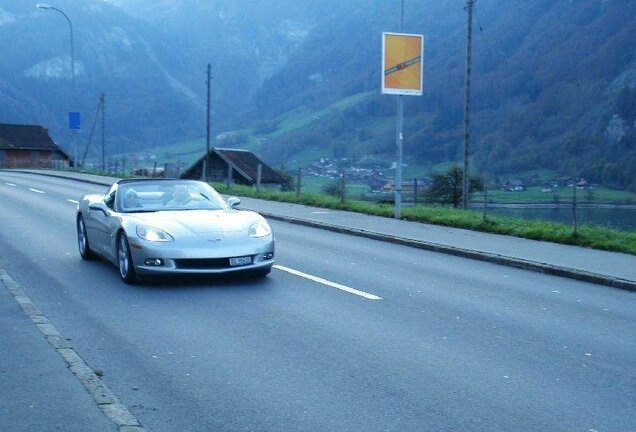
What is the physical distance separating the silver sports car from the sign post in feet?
30.9

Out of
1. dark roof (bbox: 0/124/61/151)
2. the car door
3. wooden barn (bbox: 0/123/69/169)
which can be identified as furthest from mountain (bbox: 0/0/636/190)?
dark roof (bbox: 0/124/61/151)

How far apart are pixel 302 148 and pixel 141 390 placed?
10618cm

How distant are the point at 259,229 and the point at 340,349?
157 inches

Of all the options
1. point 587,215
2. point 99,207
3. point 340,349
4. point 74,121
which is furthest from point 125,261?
point 74,121

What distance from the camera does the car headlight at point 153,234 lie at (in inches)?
416

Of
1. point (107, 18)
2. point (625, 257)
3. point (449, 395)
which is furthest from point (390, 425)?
point (107, 18)

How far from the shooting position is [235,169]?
205 feet

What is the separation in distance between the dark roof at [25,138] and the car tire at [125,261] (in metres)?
92.5

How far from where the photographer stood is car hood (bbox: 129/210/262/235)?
1076cm

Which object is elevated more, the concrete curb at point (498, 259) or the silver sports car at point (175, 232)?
the silver sports car at point (175, 232)

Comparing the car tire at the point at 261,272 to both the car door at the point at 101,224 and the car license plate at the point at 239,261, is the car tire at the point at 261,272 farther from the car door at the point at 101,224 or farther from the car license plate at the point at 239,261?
the car door at the point at 101,224

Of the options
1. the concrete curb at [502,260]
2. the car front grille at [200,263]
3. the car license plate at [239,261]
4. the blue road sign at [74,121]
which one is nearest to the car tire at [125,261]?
the car front grille at [200,263]

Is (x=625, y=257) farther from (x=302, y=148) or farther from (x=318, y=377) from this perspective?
(x=302, y=148)

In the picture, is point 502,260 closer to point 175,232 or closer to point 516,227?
point 516,227
